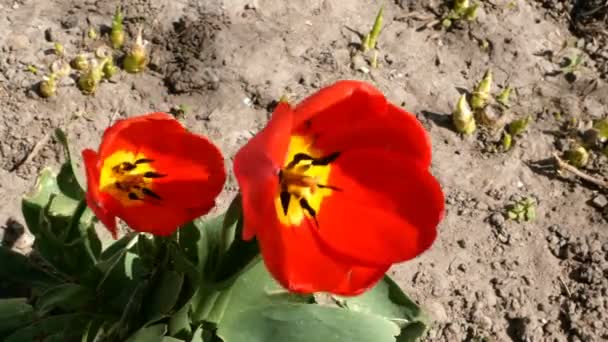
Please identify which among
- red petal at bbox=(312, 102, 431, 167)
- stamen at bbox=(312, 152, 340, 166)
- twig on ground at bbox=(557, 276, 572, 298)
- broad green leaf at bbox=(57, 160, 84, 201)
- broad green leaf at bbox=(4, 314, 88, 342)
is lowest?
twig on ground at bbox=(557, 276, 572, 298)

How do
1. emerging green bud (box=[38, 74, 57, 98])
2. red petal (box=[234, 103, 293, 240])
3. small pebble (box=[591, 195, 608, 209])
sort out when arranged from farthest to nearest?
small pebble (box=[591, 195, 608, 209])
emerging green bud (box=[38, 74, 57, 98])
red petal (box=[234, 103, 293, 240])

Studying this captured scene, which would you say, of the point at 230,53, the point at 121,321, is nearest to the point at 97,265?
the point at 121,321

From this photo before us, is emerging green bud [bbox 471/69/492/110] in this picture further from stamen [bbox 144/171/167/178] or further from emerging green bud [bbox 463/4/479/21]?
stamen [bbox 144/171/167/178]

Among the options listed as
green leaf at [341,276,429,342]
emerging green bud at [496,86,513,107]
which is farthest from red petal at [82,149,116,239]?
emerging green bud at [496,86,513,107]

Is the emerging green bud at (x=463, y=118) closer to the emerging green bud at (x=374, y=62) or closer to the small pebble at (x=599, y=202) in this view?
the emerging green bud at (x=374, y=62)

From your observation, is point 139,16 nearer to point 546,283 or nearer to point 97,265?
point 97,265

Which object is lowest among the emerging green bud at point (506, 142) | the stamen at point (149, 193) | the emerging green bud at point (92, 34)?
the emerging green bud at point (506, 142)

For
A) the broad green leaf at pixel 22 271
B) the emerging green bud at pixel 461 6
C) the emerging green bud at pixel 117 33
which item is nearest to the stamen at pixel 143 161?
the broad green leaf at pixel 22 271
